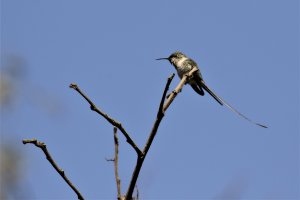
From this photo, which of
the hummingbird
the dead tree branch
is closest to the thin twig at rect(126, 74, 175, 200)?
the dead tree branch

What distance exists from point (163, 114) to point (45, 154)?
0.45 m

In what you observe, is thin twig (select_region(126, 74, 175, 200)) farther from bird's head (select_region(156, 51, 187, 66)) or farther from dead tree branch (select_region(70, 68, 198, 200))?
bird's head (select_region(156, 51, 187, 66))

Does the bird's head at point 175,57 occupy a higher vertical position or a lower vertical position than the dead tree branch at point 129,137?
higher

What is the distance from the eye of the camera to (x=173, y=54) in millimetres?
6695

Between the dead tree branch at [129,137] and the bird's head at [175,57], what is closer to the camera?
the dead tree branch at [129,137]

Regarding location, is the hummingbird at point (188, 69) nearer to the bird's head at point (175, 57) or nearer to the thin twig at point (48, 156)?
the bird's head at point (175, 57)

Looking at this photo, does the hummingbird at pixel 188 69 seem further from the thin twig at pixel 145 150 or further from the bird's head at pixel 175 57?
the thin twig at pixel 145 150

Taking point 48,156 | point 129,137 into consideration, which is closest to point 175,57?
point 129,137

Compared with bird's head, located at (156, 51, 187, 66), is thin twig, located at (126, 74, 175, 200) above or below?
below

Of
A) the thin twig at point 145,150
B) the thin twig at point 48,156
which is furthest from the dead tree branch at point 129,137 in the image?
the thin twig at point 48,156

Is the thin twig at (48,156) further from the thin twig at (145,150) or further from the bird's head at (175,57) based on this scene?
the bird's head at (175,57)

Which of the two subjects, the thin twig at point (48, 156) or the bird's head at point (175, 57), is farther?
the bird's head at point (175, 57)

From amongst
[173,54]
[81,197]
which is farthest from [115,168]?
[173,54]

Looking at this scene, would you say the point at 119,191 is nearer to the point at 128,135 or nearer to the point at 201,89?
the point at 128,135
